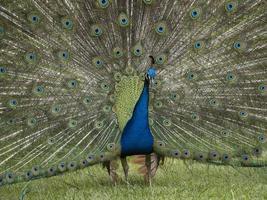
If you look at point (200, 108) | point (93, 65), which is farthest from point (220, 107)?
point (93, 65)

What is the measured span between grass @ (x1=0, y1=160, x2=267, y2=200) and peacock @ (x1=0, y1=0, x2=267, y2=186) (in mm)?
229

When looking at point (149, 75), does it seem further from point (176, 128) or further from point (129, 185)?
point (129, 185)

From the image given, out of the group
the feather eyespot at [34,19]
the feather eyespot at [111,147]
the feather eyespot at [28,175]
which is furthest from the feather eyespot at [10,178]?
the feather eyespot at [34,19]

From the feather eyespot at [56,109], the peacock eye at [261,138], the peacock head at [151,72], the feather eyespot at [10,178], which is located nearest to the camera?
the peacock head at [151,72]

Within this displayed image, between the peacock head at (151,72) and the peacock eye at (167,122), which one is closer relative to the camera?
the peacock head at (151,72)

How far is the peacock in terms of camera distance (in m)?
5.74

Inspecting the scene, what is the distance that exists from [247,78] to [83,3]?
1565mm

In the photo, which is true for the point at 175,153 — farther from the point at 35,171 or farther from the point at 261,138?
the point at 35,171

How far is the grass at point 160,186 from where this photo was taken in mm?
5492

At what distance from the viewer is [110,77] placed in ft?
18.9

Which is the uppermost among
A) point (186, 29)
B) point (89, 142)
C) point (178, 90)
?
point (186, 29)

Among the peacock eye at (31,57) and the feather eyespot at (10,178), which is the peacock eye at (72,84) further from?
the feather eyespot at (10,178)

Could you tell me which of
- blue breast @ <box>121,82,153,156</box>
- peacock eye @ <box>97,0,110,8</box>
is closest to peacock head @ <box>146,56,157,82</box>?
blue breast @ <box>121,82,153,156</box>

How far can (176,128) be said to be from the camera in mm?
5895
